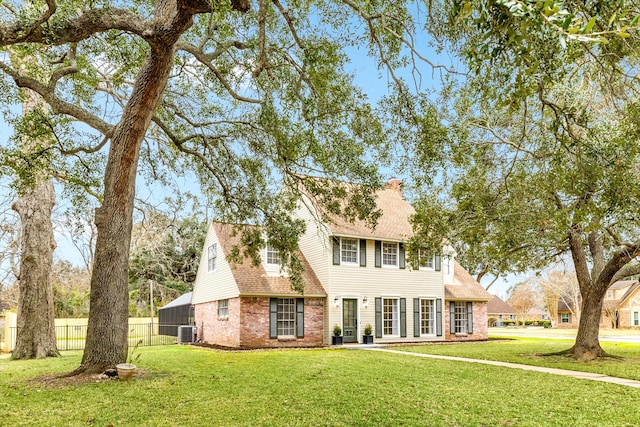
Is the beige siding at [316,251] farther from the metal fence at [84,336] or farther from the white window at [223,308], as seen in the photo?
the metal fence at [84,336]

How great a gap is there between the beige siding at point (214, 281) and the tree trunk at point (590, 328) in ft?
39.1

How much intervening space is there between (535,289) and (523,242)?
147 ft

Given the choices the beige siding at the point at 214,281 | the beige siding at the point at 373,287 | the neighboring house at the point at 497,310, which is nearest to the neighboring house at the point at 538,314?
the neighboring house at the point at 497,310

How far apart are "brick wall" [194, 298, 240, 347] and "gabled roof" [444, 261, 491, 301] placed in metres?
10.2

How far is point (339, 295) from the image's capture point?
21.3m

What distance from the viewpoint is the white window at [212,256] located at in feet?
75.6

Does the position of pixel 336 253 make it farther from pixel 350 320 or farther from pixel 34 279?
pixel 34 279

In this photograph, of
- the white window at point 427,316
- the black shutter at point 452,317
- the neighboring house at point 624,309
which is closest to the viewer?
the white window at point 427,316

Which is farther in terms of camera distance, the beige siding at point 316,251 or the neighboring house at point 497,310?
the neighboring house at point 497,310

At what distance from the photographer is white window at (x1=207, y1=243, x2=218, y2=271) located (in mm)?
23047

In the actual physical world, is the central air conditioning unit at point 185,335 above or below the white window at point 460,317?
below

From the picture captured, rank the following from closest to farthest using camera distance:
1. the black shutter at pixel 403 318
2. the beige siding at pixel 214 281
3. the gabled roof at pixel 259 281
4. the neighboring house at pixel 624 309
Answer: the gabled roof at pixel 259 281
the beige siding at pixel 214 281
the black shutter at pixel 403 318
the neighboring house at pixel 624 309

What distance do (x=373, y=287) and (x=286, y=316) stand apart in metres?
4.18

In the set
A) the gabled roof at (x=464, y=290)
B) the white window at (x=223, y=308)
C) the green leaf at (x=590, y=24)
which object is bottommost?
the white window at (x=223, y=308)
